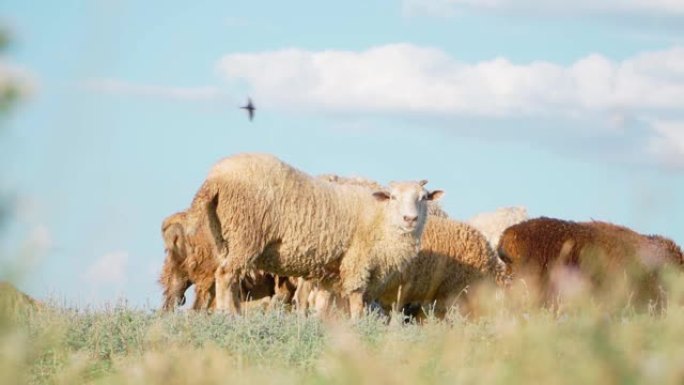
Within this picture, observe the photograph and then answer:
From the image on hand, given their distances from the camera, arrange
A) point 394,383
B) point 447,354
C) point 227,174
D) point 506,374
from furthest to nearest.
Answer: point 227,174 → point 447,354 → point 506,374 → point 394,383

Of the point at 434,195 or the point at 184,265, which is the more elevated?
the point at 434,195

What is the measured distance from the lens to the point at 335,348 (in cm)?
768

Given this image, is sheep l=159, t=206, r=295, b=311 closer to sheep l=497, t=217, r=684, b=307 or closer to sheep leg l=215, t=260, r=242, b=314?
sheep leg l=215, t=260, r=242, b=314

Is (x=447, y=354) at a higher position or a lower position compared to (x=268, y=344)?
higher

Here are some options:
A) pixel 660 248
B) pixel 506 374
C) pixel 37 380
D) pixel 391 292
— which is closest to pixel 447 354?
pixel 506 374

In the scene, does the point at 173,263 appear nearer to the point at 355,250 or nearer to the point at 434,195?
the point at 355,250

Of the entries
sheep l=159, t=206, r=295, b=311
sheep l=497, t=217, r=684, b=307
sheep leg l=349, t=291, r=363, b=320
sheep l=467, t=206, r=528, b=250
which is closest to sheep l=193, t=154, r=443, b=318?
sheep leg l=349, t=291, r=363, b=320

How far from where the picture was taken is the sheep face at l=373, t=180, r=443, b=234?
17312 mm

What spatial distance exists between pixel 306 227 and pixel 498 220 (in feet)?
23.6

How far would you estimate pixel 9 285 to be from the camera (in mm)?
5336

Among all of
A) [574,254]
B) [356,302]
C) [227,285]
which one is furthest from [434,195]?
[227,285]

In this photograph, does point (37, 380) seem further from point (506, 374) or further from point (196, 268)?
point (196, 268)

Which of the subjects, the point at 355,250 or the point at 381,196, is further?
the point at 355,250

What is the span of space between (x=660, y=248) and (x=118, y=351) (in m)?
11.7
